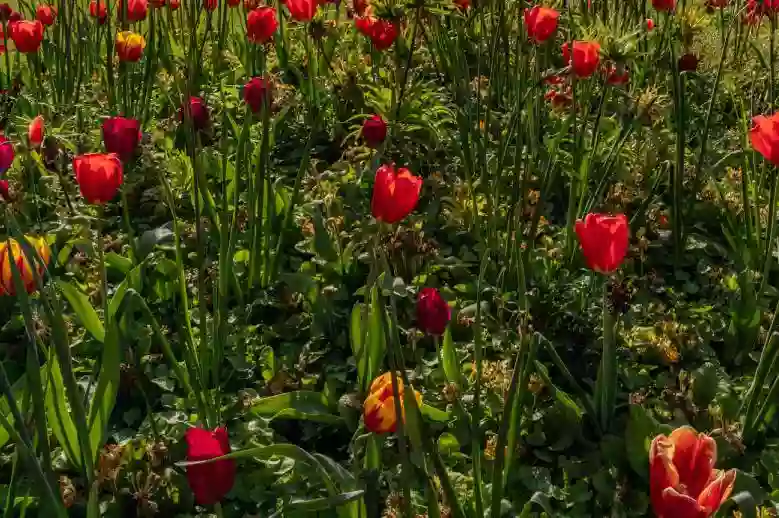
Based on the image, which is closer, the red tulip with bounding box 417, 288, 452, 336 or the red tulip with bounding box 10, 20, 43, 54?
the red tulip with bounding box 417, 288, 452, 336

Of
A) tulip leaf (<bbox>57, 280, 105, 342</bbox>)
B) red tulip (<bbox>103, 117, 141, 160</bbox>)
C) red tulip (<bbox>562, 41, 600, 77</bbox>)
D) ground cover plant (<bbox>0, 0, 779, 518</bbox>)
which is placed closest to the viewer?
ground cover plant (<bbox>0, 0, 779, 518</bbox>)

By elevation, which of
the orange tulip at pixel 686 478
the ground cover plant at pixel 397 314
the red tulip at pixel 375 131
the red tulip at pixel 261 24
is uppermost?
the red tulip at pixel 261 24

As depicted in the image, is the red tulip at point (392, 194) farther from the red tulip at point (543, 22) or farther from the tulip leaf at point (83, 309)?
the red tulip at point (543, 22)

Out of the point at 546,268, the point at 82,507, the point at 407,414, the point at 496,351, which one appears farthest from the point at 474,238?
the point at 407,414

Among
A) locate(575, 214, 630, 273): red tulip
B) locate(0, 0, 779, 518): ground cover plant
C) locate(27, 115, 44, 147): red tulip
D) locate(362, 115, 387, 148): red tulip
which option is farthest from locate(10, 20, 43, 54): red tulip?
locate(575, 214, 630, 273): red tulip

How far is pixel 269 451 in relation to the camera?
3.30ft

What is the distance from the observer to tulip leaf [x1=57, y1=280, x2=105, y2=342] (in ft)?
6.50

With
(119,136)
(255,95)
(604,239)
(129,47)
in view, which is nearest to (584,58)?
(604,239)

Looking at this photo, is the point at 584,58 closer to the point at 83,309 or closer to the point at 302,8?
the point at 302,8

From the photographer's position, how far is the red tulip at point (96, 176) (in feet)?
5.96

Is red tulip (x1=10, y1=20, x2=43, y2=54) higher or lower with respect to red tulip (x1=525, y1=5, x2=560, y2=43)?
lower

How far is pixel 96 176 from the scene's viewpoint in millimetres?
1823

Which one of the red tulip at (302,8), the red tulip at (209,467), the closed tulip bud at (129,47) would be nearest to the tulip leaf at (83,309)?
the red tulip at (209,467)

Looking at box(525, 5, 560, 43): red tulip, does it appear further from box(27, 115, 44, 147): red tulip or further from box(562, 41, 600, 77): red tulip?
box(27, 115, 44, 147): red tulip
